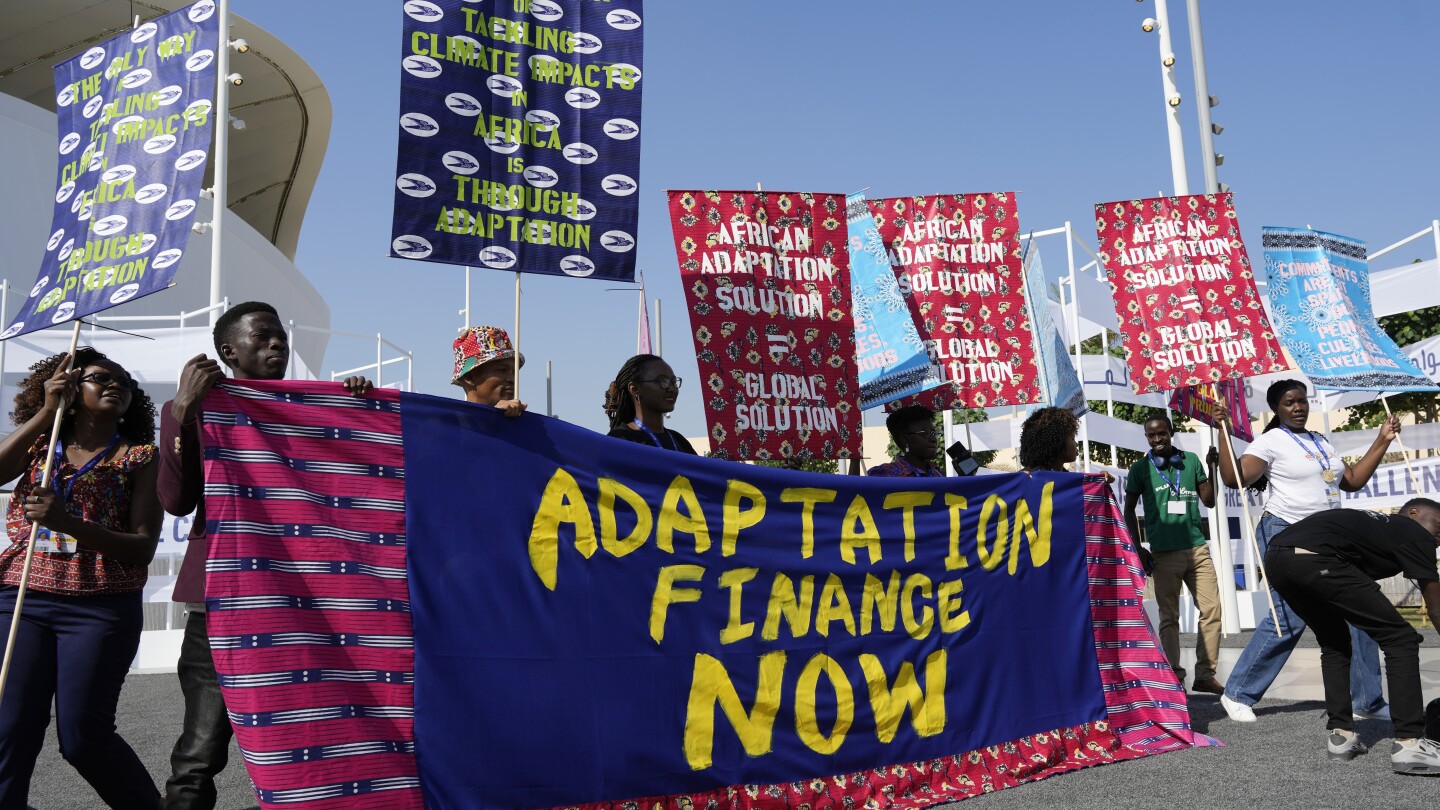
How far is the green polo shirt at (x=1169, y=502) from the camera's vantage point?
7.83 metres

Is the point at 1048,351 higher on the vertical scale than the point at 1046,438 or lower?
higher

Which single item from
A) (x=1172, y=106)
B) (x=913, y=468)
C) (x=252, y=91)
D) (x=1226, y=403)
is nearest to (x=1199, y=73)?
(x=1172, y=106)

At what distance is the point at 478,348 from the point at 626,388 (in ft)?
2.46

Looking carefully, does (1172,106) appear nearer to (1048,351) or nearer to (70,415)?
(1048,351)

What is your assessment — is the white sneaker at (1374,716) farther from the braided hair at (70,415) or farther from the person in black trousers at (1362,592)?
the braided hair at (70,415)

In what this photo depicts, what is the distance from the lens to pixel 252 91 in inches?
1499

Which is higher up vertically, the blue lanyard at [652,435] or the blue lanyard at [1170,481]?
the blue lanyard at [652,435]

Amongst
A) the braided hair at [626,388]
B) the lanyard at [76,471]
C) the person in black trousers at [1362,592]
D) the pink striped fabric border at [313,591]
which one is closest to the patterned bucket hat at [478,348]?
the braided hair at [626,388]

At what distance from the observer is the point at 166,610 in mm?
12711

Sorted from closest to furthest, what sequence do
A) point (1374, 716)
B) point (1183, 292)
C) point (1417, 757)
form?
point (1417, 757)
point (1374, 716)
point (1183, 292)

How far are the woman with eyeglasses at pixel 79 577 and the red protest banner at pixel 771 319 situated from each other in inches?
128

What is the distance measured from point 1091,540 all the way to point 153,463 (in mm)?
4276

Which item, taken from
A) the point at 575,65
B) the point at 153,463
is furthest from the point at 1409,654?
the point at 153,463

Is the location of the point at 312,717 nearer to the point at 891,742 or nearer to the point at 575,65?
the point at 891,742
